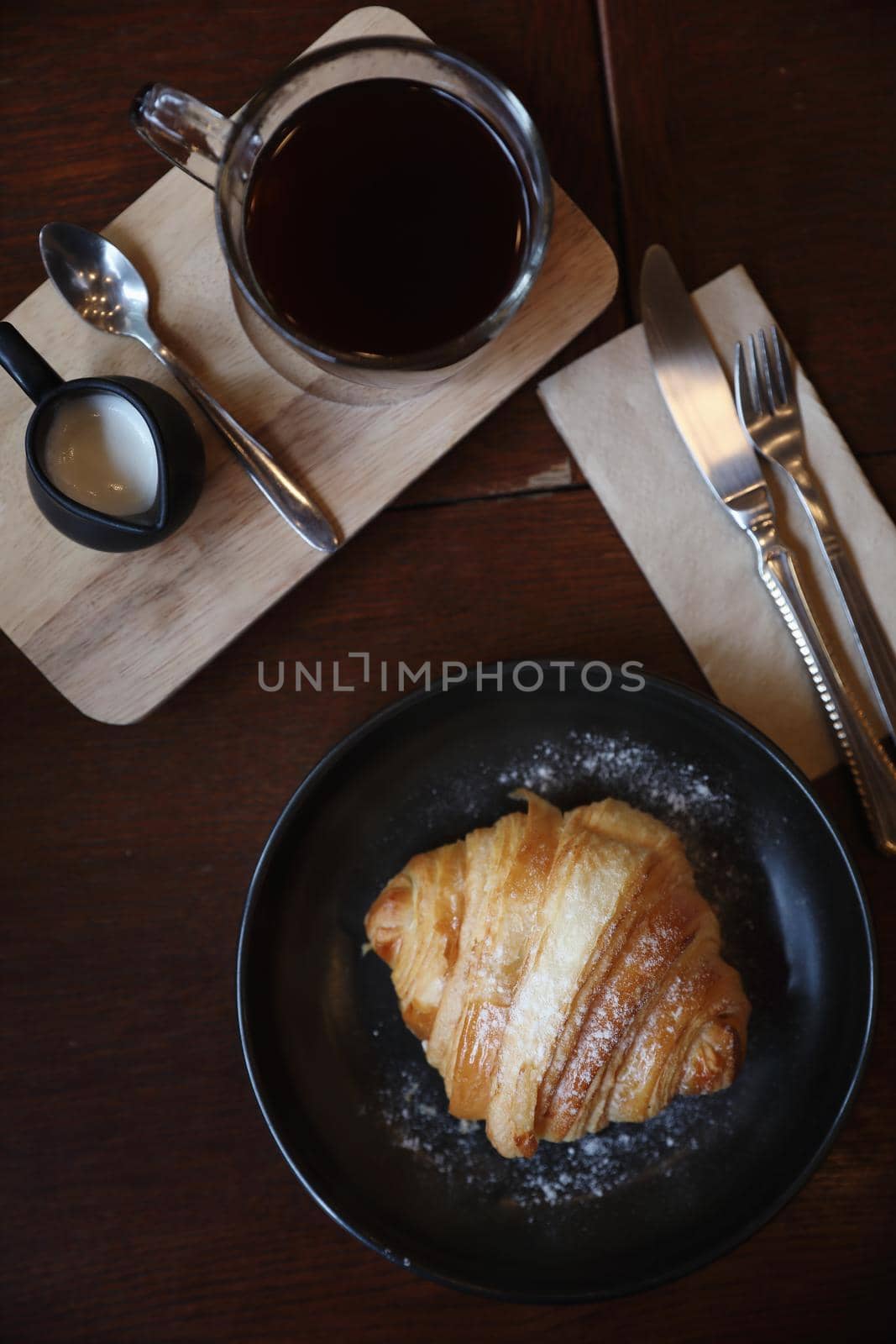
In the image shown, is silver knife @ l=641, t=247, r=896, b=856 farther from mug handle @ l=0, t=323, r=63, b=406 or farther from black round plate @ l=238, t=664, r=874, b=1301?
mug handle @ l=0, t=323, r=63, b=406

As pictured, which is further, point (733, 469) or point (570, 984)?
point (733, 469)

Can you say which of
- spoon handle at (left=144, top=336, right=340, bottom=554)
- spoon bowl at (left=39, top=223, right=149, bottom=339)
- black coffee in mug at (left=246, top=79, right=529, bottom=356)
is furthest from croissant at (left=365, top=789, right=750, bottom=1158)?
spoon bowl at (left=39, top=223, right=149, bottom=339)

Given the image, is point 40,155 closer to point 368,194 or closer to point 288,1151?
point 368,194

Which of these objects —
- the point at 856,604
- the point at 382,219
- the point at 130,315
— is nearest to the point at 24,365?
the point at 130,315

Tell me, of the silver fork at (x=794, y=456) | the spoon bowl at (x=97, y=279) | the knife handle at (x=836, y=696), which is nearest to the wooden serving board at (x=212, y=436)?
the spoon bowl at (x=97, y=279)

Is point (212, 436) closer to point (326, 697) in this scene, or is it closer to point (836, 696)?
point (326, 697)

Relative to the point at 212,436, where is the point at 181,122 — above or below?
above

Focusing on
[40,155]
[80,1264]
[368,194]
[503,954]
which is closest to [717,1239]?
[503,954]
